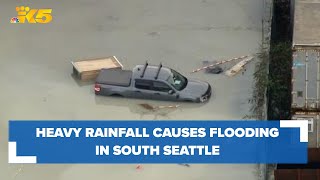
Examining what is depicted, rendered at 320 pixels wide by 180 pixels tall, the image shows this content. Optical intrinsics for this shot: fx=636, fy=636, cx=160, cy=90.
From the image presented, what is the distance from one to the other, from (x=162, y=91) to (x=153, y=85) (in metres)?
0.36

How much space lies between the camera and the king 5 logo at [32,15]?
82.4ft

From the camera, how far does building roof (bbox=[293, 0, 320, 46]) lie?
20.5m

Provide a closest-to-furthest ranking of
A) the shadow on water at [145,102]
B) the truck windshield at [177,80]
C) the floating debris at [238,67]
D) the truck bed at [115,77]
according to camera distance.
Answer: the shadow on water at [145,102], the truck windshield at [177,80], the truck bed at [115,77], the floating debris at [238,67]

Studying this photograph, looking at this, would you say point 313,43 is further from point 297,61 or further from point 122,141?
point 122,141

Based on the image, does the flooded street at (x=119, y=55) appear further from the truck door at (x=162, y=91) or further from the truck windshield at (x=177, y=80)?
the truck windshield at (x=177, y=80)

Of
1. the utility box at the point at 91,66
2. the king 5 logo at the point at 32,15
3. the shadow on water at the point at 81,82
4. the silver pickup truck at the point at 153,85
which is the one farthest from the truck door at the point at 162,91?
the king 5 logo at the point at 32,15

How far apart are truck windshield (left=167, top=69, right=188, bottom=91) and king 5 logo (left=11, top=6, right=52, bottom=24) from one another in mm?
6612

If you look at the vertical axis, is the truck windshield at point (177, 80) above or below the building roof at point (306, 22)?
below

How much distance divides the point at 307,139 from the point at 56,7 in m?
12.4

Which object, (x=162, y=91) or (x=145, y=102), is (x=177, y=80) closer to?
(x=162, y=91)

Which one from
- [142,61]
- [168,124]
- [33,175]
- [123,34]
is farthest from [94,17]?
[33,175]

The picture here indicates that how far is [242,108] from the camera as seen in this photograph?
2080cm

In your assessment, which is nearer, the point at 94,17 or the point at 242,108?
the point at 242,108

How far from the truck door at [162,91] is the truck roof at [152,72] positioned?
200mm
